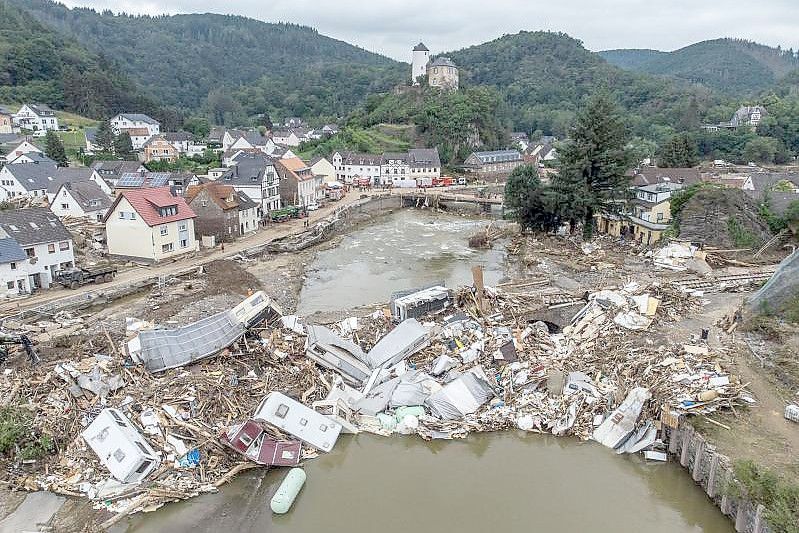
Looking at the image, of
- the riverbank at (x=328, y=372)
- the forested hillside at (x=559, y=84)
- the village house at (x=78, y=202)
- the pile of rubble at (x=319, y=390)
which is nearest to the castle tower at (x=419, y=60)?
the forested hillside at (x=559, y=84)

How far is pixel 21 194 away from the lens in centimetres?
4125

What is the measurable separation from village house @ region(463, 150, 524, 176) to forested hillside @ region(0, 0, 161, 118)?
5489 cm

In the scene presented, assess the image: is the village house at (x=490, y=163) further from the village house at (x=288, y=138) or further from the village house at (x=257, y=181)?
the village house at (x=257, y=181)

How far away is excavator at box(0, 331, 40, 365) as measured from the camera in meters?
15.8

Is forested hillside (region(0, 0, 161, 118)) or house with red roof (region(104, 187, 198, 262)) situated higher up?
forested hillside (region(0, 0, 161, 118))

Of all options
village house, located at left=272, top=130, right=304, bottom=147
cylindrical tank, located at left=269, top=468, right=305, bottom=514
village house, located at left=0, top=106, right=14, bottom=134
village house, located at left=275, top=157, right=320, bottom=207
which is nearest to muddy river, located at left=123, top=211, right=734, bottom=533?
cylindrical tank, located at left=269, top=468, right=305, bottom=514

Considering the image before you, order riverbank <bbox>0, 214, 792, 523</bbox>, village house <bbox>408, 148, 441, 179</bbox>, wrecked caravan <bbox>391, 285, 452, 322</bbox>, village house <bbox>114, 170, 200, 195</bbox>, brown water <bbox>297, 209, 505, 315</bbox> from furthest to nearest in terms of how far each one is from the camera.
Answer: village house <bbox>408, 148, 441, 179</bbox> → village house <bbox>114, 170, 200, 195</bbox> → brown water <bbox>297, 209, 505, 315</bbox> → wrecked caravan <bbox>391, 285, 452, 322</bbox> → riverbank <bbox>0, 214, 792, 523</bbox>

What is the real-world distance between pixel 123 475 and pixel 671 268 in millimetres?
24060

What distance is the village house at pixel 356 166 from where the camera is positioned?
213 ft

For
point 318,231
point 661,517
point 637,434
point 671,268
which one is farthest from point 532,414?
point 318,231

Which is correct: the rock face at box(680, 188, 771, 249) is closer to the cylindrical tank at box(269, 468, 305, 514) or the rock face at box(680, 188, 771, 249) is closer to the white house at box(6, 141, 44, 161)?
the cylindrical tank at box(269, 468, 305, 514)

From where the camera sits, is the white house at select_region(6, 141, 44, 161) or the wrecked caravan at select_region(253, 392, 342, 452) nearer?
the wrecked caravan at select_region(253, 392, 342, 452)

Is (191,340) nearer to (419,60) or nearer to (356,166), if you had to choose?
(356,166)

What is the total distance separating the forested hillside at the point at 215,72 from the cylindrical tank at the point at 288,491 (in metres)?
117
